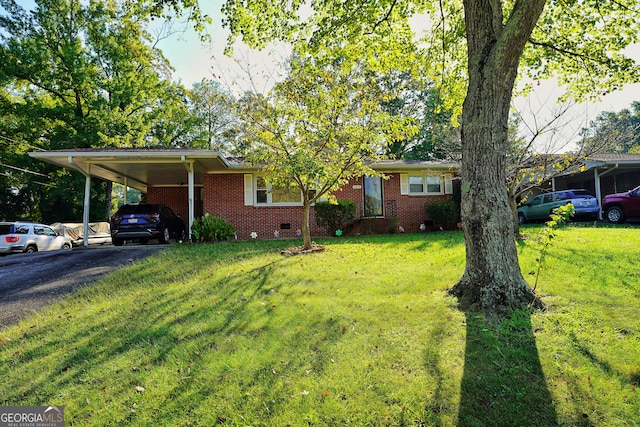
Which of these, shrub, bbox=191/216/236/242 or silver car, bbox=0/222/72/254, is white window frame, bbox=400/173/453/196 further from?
silver car, bbox=0/222/72/254

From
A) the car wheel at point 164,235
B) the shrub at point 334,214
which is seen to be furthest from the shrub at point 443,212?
the car wheel at point 164,235

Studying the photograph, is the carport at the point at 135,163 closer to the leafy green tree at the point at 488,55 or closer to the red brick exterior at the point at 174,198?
the red brick exterior at the point at 174,198

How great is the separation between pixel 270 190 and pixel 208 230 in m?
2.56

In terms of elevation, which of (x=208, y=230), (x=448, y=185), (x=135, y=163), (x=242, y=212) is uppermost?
(x=135, y=163)

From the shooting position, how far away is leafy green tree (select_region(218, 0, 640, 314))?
411 centimetres

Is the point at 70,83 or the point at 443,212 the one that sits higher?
the point at 70,83

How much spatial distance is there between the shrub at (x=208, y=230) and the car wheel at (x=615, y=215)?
14.8m

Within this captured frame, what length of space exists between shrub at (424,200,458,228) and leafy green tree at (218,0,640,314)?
6.16 m

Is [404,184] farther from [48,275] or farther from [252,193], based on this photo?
[48,275]

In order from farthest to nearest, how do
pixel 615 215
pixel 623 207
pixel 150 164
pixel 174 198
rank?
pixel 174 198, pixel 615 215, pixel 623 207, pixel 150 164

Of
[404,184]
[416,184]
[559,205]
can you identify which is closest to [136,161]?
[404,184]

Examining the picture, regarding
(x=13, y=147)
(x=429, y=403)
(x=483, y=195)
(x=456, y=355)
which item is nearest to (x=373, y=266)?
(x=483, y=195)

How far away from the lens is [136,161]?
36.9 ft

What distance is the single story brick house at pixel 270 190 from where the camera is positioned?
13195 millimetres
